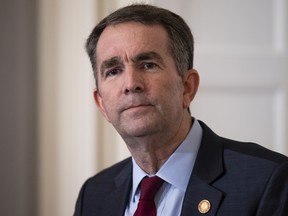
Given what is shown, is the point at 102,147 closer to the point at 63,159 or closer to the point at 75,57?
the point at 63,159

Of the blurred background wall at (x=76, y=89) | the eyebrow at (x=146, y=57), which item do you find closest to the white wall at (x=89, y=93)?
the blurred background wall at (x=76, y=89)

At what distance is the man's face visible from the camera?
1020 mm

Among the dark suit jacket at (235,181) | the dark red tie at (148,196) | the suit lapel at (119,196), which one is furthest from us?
the suit lapel at (119,196)

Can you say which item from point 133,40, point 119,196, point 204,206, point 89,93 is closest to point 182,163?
point 204,206

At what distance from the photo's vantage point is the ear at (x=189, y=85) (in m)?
1.14

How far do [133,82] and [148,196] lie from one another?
33 centimetres

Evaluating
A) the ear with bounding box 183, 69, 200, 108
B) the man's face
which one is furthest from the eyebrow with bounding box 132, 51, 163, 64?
the ear with bounding box 183, 69, 200, 108

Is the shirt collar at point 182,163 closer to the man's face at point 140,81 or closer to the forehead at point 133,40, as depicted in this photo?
the man's face at point 140,81

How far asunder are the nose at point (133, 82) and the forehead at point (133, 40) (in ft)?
0.16

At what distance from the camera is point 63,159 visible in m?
1.52

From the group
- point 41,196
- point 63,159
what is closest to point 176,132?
point 63,159

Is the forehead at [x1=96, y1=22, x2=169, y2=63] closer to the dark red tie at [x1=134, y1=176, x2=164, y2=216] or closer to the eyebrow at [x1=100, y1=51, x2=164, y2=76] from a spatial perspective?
the eyebrow at [x1=100, y1=51, x2=164, y2=76]

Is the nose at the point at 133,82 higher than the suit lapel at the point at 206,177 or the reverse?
higher

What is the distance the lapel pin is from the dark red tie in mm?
137
